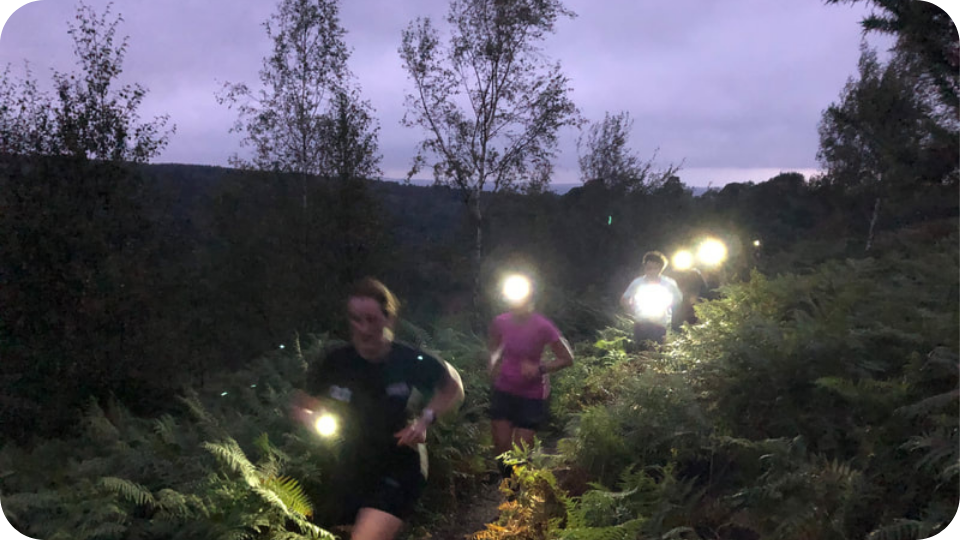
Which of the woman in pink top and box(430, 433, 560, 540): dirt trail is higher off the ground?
the woman in pink top

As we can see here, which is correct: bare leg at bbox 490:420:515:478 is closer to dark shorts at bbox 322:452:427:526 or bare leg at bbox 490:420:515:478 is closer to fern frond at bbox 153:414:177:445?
dark shorts at bbox 322:452:427:526

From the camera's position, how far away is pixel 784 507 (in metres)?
3.11

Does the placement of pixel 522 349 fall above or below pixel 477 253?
below

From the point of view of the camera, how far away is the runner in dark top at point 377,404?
9.86 ft

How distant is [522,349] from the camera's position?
15.9 feet

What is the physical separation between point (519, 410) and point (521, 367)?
39cm

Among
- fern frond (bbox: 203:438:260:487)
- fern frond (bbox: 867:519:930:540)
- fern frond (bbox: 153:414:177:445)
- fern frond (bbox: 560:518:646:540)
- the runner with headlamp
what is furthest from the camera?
the runner with headlamp

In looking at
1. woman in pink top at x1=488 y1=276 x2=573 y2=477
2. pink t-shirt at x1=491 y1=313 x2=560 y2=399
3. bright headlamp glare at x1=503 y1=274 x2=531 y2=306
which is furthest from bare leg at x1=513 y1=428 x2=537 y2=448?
bright headlamp glare at x1=503 y1=274 x2=531 y2=306

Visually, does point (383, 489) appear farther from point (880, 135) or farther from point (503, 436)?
point (880, 135)

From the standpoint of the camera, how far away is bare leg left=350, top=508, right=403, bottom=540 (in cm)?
287

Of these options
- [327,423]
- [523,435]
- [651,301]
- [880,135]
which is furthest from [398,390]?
[880,135]

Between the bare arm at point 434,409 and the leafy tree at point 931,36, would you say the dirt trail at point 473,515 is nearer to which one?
the bare arm at point 434,409

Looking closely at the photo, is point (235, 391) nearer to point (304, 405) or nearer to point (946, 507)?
point (304, 405)

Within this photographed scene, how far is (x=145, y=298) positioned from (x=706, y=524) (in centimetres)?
582
